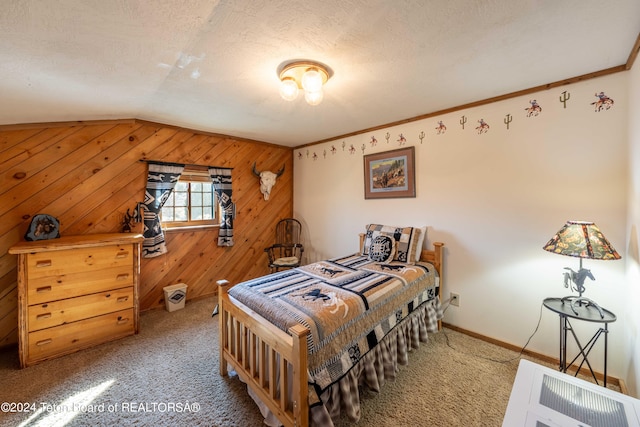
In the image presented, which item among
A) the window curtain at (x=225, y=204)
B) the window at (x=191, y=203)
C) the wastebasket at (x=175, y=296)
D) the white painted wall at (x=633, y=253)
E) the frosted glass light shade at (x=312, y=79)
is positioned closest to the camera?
the white painted wall at (x=633, y=253)

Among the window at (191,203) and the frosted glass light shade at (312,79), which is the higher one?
the frosted glass light shade at (312,79)

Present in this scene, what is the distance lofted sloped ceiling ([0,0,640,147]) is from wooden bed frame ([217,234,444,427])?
157cm

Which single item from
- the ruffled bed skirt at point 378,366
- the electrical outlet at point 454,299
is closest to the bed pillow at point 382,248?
the ruffled bed skirt at point 378,366

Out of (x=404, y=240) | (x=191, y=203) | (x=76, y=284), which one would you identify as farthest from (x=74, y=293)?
(x=404, y=240)

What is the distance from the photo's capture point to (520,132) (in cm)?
224

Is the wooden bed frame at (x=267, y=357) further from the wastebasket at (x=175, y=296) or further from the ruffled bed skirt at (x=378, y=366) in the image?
the wastebasket at (x=175, y=296)

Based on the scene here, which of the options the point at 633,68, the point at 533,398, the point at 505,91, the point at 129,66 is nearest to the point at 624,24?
the point at 633,68

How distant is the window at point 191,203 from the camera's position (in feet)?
10.8

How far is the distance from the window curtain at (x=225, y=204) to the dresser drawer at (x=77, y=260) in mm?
1199

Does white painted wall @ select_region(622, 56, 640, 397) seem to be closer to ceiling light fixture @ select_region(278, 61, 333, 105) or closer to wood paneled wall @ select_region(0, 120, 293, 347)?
ceiling light fixture @ select_region(278, 61, 333, 105)

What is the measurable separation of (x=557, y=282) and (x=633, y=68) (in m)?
1.60

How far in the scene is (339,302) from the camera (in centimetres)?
171

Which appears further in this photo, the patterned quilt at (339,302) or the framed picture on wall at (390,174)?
the framed picture on wall at (390,174)

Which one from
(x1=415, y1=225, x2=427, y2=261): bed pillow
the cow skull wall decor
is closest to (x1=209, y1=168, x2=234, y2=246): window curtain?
the cow skull wall decor
